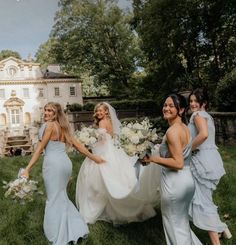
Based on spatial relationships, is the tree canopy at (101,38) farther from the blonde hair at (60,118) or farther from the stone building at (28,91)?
the blonde hair at (60,118)

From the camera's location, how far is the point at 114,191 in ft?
21.2

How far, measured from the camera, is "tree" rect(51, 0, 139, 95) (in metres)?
51.5

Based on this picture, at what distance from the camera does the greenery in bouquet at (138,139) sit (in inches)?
175

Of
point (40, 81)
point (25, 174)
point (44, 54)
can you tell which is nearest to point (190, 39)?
point (25, 174)

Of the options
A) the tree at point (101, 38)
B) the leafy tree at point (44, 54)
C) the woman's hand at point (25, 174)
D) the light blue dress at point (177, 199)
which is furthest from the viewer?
the leafy tree at point (44, 54)

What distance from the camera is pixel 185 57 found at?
3102 centimetres

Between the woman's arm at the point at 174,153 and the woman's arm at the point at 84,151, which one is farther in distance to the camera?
the woman's arm at the point at 84,151

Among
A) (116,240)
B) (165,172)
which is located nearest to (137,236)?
(116,240)

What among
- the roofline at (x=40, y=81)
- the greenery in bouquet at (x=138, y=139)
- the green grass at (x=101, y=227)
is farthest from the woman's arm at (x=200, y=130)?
the roofline at (x=40, y=81)

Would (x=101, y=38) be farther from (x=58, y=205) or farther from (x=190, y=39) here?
(x=58, y=205)

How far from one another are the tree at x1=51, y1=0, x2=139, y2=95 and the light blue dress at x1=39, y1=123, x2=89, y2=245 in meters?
44.4

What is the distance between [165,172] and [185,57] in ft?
90.6

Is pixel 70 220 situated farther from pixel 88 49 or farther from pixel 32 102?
pixel 32 102

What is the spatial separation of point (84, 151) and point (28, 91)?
2242 inches
